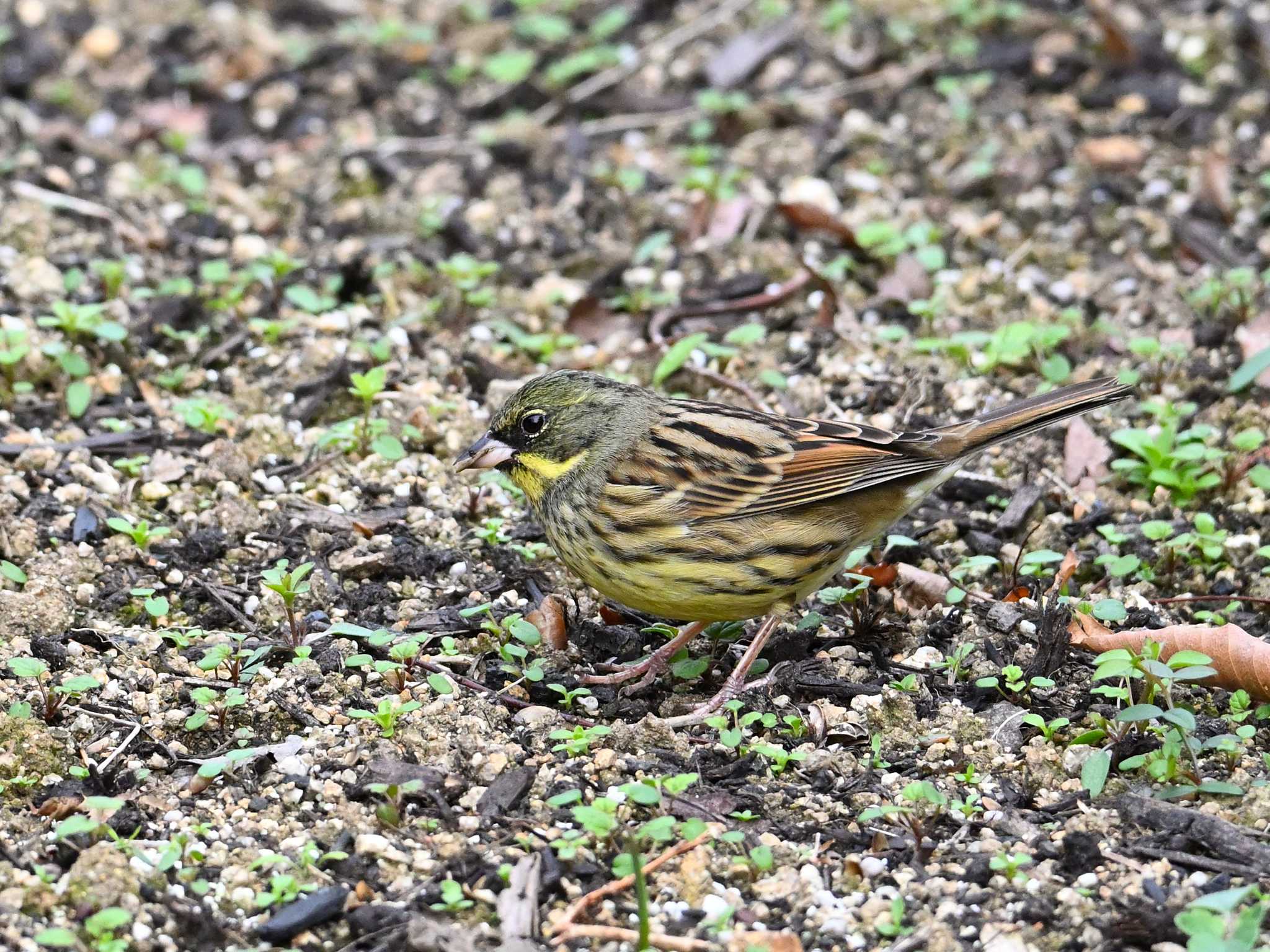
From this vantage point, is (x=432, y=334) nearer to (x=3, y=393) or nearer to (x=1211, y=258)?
(x=3, y=393)

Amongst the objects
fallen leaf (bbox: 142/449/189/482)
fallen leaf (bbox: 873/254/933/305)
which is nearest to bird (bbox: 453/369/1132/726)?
fallen leaf (bbox: 142/449/189/482)

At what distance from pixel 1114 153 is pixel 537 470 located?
154 inches

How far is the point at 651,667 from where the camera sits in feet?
16.5

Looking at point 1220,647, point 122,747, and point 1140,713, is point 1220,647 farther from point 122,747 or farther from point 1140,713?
point 122,747

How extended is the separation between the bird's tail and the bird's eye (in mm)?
1254

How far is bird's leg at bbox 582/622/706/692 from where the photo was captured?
4918 millimetres

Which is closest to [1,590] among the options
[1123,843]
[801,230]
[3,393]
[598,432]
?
[3,393]

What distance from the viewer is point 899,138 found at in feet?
26.2

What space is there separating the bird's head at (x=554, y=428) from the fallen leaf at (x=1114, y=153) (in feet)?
11.4

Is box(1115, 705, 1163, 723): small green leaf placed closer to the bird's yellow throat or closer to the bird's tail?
the bird's tail

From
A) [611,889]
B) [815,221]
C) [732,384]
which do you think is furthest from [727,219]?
[611,889]

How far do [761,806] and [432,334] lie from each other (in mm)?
3123

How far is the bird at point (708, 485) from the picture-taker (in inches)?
191

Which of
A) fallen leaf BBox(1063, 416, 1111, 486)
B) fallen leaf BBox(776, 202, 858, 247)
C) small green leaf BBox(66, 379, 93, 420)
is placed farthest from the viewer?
fallen leaf BBox(776, 202, 858, 247)
